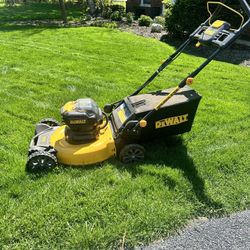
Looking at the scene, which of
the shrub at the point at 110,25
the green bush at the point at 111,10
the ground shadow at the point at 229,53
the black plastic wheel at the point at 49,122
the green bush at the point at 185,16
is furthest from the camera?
the green bush at the point at 111,10

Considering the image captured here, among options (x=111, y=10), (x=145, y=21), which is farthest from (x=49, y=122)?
(x=111, y=10)

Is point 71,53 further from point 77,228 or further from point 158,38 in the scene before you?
point 77,228

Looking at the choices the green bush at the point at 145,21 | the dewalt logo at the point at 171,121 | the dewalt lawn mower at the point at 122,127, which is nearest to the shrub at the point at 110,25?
the green bush at the point at 145,21

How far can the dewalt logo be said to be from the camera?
4.19 m

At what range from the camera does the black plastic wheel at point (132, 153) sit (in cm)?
416

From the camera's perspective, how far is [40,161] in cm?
406

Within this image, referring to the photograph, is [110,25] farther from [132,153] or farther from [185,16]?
[132,153]

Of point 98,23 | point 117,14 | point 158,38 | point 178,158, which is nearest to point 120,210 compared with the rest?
point 178,158

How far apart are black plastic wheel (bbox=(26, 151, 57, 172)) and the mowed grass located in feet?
0.30

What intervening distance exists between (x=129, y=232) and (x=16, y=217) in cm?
104

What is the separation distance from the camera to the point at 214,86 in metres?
6.97

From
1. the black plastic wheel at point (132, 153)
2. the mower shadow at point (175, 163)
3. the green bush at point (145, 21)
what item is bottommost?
the green bush at point (145, 21)

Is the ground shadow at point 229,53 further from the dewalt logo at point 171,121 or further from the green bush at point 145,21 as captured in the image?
the dewalt logo at point 171,121

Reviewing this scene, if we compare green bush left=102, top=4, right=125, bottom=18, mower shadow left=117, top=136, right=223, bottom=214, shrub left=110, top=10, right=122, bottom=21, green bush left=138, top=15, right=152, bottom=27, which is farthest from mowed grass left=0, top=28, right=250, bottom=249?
green bush left=102, top=4, right=125, bottom=18
